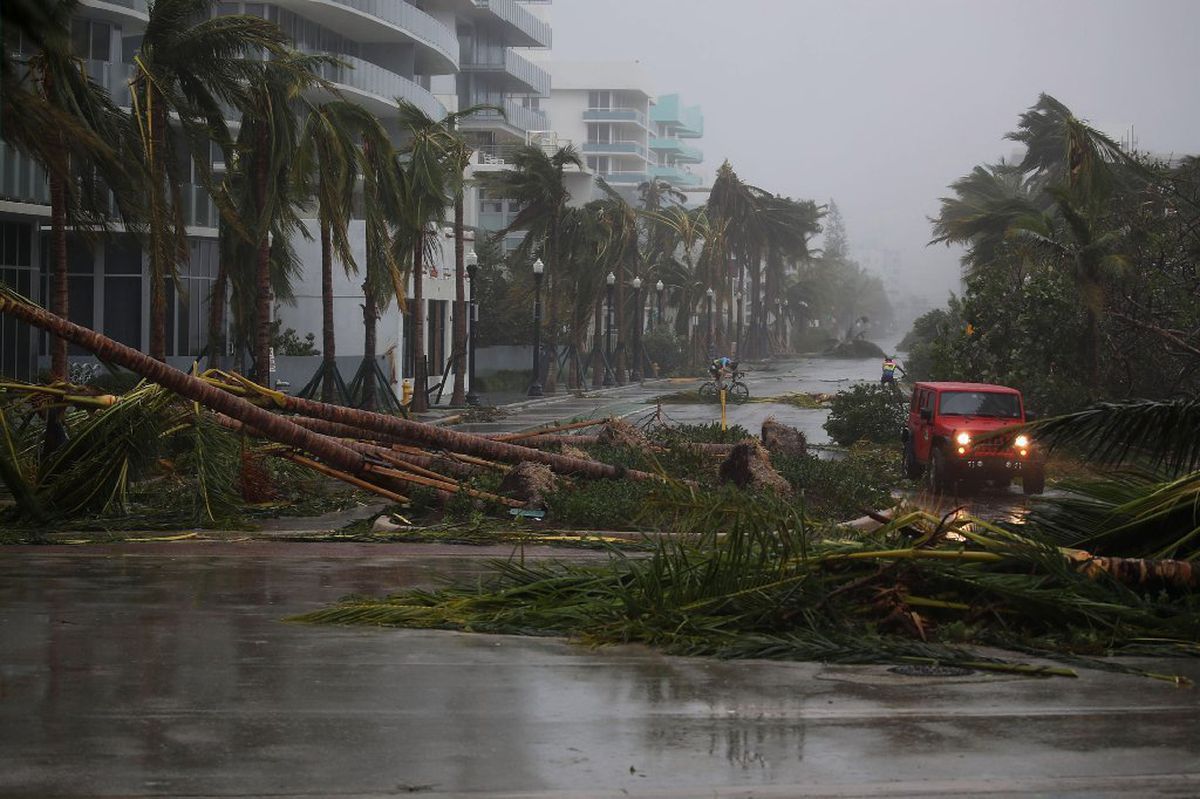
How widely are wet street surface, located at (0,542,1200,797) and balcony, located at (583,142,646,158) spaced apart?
140m

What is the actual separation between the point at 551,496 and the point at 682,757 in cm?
1036

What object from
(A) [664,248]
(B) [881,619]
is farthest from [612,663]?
(A) [664,248]

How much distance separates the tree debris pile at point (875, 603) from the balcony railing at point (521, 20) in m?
78.0

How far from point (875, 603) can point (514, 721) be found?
3.00 metres

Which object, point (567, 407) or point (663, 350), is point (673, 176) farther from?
point (567, 407)

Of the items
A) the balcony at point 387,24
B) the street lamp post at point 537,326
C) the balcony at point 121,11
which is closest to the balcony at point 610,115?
the balcony at point 387,24

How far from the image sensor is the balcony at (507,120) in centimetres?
8881

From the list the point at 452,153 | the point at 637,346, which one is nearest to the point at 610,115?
the point at 637,346

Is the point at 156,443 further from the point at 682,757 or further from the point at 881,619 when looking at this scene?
the point at 682,757

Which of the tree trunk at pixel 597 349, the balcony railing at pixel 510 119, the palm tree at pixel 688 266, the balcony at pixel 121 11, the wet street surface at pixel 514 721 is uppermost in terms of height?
the balcony railing at pixel 510 119

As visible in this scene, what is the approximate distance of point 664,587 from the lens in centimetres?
1020

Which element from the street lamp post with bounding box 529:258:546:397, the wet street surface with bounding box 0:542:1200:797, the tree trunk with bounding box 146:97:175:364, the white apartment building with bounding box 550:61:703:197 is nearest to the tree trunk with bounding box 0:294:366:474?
the wet street surface with bounding box 0:542:1200:797

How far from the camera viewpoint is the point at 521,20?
9288 cm

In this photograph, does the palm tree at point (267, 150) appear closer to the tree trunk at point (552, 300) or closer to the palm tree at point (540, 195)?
the palm tree at point (540, 195)
